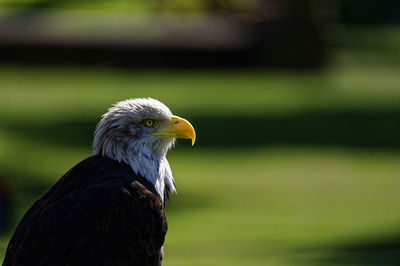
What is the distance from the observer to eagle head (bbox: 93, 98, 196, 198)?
6941 mm

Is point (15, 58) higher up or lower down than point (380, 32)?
lower down

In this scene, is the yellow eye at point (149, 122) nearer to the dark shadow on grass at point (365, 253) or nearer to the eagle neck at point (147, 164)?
the eagle neck at point (147, 164)

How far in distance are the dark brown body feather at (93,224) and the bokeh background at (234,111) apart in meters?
3.93

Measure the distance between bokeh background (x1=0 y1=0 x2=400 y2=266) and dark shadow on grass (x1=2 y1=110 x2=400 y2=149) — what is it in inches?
1.6

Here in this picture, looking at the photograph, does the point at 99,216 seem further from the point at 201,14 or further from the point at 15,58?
the point at 201,14

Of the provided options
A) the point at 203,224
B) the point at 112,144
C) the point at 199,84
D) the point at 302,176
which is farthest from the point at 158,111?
the point at 199,84

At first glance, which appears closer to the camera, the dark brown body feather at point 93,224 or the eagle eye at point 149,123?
the dark brown body feather at point 93,224

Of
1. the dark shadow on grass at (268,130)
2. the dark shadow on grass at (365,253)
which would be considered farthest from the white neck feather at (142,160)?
the dark shadow on grass at (268,130)

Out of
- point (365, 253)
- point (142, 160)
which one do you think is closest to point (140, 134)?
point (142, 160)

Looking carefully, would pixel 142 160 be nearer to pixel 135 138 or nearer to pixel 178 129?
pixel 135 138

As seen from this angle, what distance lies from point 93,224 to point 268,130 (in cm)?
1196

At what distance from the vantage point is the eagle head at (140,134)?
6.94 m

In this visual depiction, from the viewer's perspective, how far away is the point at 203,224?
40.6 feet

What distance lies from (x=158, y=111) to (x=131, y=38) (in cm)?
1748
